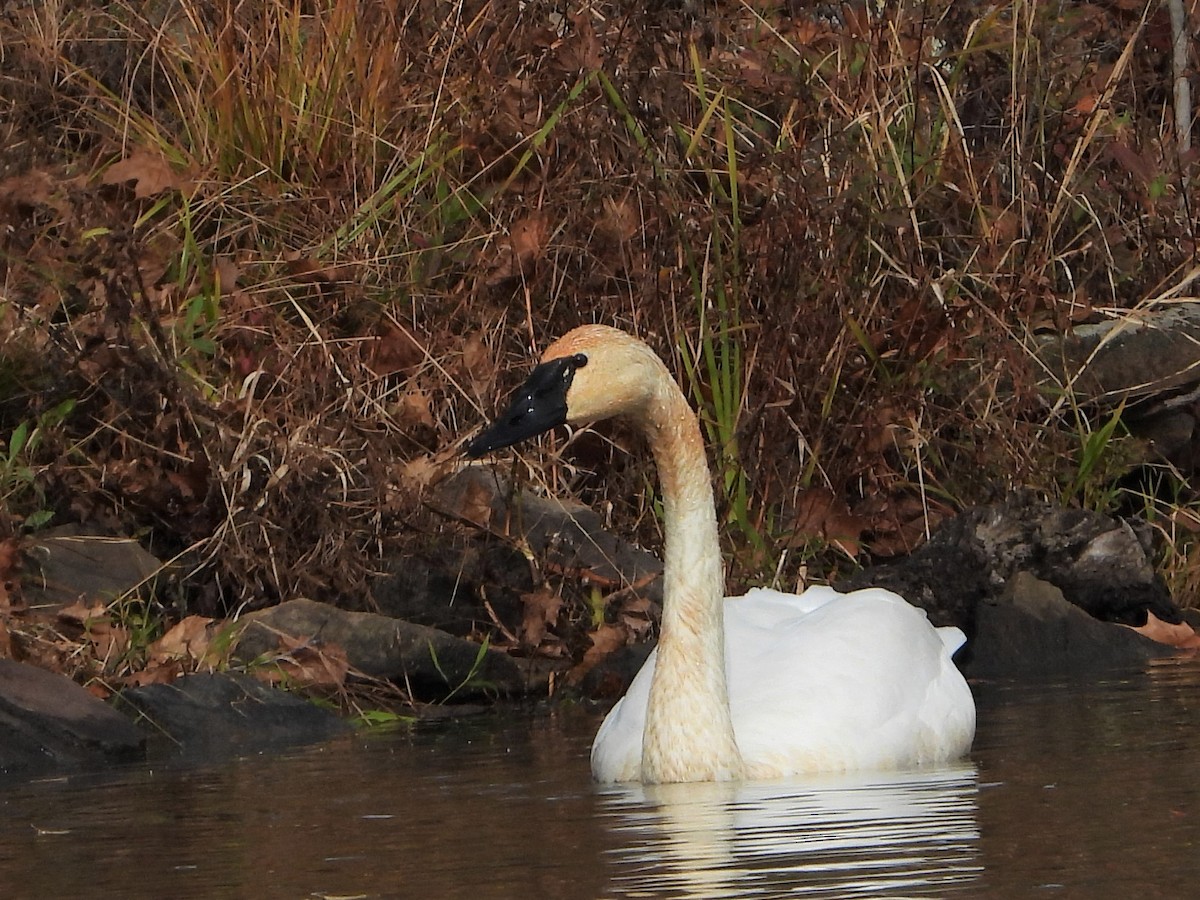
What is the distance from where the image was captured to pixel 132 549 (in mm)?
8273

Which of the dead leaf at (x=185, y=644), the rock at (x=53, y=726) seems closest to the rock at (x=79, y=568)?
the dead leaf at (x=185, y=644)

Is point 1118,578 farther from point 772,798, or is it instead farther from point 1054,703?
point 772,798

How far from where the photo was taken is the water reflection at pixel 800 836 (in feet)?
13.0

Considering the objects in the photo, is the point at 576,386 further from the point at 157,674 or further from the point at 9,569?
the point at 9,569

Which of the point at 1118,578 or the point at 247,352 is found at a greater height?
the point at 247,352

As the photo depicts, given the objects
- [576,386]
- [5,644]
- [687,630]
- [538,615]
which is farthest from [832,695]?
[5,644]

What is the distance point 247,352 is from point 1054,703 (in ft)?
11.7

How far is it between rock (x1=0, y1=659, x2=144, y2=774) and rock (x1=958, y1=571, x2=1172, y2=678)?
114 inches

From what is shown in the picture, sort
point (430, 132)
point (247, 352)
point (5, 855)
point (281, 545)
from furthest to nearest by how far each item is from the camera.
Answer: point (430, 132)
point (247, 352)
point (281, 545)
point (5, 855)

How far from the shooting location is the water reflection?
3977 mm

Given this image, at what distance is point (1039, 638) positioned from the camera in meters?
8.09

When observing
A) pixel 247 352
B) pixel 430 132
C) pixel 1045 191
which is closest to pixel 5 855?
pixel 247 352

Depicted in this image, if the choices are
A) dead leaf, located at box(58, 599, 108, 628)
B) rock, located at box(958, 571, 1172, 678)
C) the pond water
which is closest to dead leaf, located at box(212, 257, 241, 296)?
dead leaf, located at box(58, 599, 108, 628)

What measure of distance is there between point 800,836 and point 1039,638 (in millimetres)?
3692
